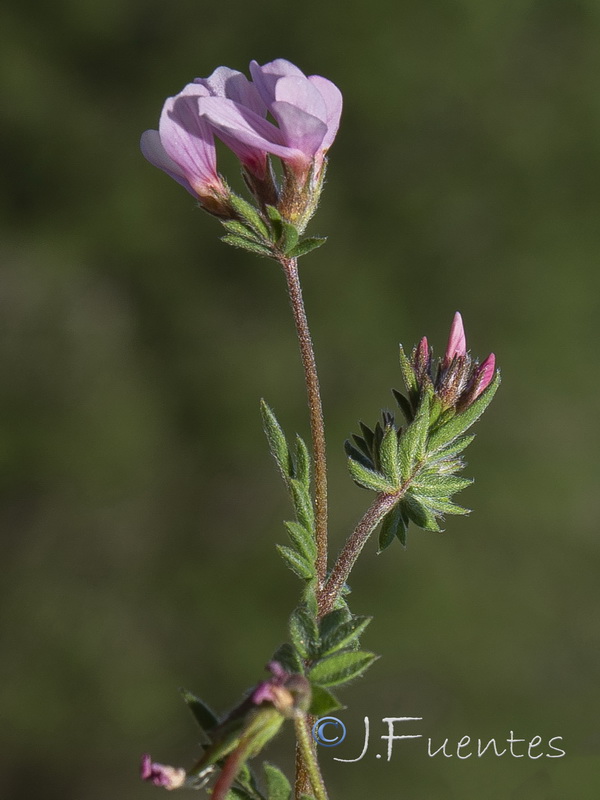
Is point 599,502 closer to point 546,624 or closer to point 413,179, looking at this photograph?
point 546,624

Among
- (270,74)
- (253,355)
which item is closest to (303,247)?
(270,74)

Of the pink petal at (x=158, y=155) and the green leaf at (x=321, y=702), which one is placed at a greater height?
the pink petal at (x=158, y=155)

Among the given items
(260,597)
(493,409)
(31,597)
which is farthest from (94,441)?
(493,409)

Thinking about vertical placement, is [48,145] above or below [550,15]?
below

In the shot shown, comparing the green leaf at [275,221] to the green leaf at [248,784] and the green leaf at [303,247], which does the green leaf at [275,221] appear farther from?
the green leaf at [248,784]

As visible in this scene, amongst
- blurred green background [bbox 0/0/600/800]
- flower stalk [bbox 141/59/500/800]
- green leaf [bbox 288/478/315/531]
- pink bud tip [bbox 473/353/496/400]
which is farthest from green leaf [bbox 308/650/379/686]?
blurred green background [bbox 0/0/600/800]

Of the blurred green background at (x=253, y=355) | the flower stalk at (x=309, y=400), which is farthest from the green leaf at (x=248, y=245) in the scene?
the blurred green background at (x=253, y=355)

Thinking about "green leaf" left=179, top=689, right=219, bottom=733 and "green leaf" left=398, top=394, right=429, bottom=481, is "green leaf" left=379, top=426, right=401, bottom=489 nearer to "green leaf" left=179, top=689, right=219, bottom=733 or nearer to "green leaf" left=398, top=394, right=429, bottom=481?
"green leaf" left=398, top=394, right=429, bottom=481
